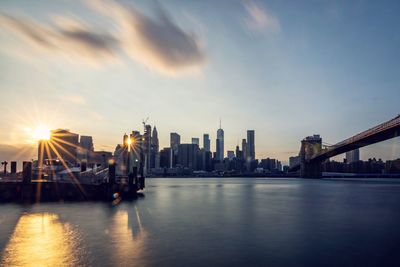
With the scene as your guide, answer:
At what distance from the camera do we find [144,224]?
27.1 metres

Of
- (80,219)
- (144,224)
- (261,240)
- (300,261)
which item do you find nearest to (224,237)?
(261,240)

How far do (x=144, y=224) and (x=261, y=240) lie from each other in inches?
422

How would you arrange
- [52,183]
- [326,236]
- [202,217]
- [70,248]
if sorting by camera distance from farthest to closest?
[52,183]
[202,217]
[326,236]
[70,248]

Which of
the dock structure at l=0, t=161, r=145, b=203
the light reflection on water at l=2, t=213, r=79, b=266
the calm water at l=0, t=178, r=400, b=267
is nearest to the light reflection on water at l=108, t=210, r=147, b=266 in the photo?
the calm water at l=0, t=178, r=400, b=267

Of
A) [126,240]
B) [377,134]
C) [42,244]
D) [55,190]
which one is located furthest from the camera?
[377,134]

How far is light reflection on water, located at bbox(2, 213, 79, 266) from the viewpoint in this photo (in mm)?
15876

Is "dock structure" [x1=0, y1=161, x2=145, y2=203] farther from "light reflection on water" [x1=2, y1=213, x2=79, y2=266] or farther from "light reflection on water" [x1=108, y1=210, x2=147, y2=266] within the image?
"light reflection on water" [x1=2, y1=213, x2=79, y2=266]

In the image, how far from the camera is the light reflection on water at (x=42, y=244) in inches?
625

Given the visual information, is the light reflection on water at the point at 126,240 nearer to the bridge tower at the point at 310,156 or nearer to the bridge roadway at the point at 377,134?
the bridge roadway at the point at 377,134

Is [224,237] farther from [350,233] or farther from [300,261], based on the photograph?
A: [350,233]

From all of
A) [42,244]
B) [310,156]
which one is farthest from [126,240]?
[310,156]

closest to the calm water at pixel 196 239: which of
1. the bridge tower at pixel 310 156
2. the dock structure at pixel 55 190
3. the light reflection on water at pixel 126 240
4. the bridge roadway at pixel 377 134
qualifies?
the light reflection on water at pixel 126 240

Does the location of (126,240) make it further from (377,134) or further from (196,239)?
(377,134)

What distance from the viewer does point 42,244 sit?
63.3 feet
